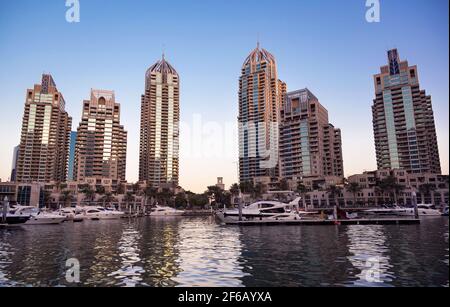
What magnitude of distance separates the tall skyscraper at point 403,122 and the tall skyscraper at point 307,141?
24914 mm

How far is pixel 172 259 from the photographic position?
2341 cm

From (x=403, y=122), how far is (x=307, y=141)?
168 ft

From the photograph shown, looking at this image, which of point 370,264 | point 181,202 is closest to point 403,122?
point 181,202

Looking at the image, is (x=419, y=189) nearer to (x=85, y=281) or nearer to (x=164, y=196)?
(x=164, y=196)

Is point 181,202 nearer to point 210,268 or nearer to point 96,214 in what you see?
point 96,214

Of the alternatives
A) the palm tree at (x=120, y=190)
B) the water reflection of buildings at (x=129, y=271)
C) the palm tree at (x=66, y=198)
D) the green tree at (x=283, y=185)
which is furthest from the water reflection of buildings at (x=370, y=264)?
the palm tree at (x=120, y=190)

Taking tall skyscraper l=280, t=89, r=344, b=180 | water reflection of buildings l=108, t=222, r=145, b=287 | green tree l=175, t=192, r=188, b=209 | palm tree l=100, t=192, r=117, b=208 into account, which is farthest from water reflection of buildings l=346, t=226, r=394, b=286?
tall skyscraper l=280, t=89, r=344, b=180

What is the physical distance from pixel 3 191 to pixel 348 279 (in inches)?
6022

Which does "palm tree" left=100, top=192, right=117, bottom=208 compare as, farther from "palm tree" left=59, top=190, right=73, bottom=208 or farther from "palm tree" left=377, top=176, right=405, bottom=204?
"palm tree" left=377, top=176, right=405, bottom=204

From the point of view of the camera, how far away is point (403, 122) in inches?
6850

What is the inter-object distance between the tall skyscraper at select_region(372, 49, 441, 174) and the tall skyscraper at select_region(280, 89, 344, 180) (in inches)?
981

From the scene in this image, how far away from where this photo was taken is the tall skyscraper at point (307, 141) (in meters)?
177
